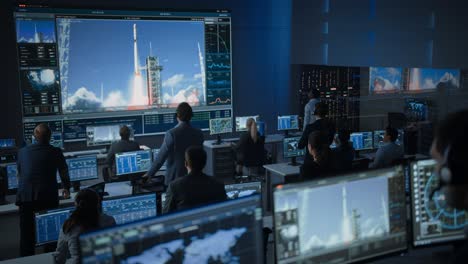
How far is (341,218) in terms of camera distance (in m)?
1.97

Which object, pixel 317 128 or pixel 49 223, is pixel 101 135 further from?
pixel 49 223

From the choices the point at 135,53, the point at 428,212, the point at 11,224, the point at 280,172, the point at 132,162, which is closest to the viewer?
the point at 428,212

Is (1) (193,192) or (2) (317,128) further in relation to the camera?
(2) (317,128)

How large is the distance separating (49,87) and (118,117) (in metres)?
1.31

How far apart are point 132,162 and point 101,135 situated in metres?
2.28

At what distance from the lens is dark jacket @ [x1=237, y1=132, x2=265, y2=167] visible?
780 centimetres

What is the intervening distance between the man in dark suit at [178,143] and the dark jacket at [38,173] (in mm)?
966

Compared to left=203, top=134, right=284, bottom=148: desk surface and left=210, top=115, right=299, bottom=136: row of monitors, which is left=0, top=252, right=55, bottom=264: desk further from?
left=210, top=115, right=299, bottom=136: row of monitors

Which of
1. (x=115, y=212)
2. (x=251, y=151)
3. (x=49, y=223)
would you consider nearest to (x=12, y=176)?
(x=49, y=223)

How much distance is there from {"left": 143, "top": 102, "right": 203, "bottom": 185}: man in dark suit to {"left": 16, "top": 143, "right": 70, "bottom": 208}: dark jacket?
97cm

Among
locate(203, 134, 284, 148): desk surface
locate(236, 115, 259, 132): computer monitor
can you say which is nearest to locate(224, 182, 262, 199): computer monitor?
locate(203, 134, 284, 148): desk surface

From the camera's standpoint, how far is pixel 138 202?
143 inches

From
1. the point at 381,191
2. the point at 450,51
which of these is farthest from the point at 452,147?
the point at 450,51

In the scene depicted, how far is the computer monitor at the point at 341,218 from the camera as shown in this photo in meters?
1.83
